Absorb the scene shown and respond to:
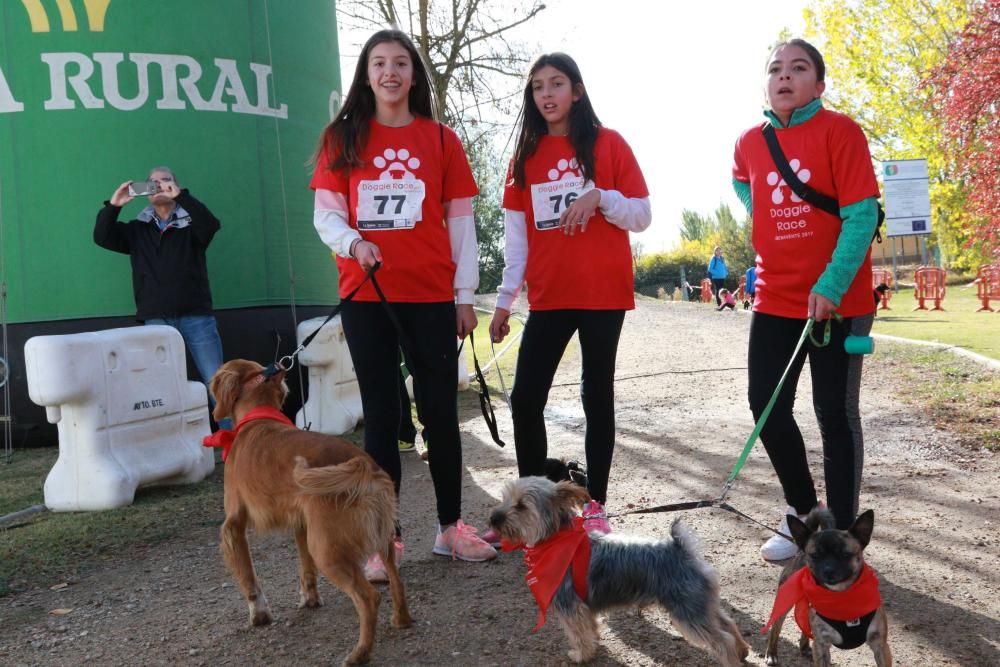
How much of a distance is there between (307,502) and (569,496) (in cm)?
99

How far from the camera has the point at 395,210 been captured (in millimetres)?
4230

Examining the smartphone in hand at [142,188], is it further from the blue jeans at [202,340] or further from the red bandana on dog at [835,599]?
the red bandana on dog at [835,599]

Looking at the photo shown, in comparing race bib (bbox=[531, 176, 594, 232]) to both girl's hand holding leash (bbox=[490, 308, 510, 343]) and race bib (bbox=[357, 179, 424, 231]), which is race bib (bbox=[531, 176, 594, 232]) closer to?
girl's hand holding leash (bbox=[490, 308, 510, 343])

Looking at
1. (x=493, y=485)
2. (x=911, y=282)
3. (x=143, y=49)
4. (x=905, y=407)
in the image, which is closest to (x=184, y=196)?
(x=143, y=49)

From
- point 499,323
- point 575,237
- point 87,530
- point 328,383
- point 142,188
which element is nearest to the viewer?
point 575,237

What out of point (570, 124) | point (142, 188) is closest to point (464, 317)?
point (570, 124)

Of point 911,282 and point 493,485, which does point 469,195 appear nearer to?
point 493,485

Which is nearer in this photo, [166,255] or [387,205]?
[387,205]

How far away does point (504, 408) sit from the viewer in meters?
10.0

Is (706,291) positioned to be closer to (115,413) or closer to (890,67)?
(890,67)

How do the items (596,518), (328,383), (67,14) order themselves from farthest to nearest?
(328,383) → (67,14) → (596,518)

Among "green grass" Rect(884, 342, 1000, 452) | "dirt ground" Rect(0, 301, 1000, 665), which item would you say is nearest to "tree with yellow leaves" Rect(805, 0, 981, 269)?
"green grass" Rect(884, 342, 1000, 452)

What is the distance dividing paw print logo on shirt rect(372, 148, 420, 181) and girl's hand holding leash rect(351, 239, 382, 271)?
383 mm

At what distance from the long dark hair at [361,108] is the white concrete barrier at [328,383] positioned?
14.5 feet
